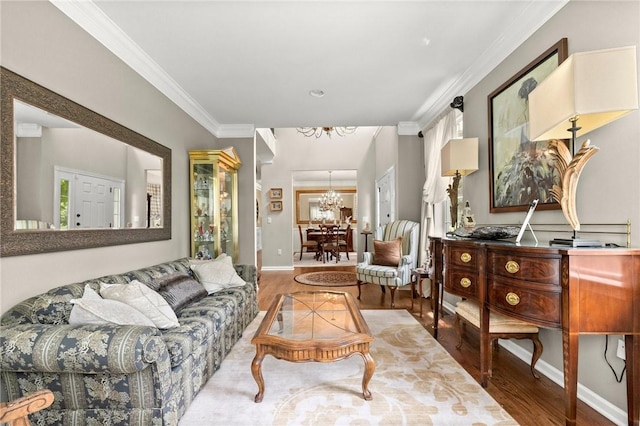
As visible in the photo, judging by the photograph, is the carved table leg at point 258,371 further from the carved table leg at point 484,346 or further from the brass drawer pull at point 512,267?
the brass drawer pull at point 512,267

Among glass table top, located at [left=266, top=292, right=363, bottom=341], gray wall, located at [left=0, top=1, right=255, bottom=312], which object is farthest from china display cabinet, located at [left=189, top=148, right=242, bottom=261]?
glass table top, located at [left=266, top=292, right=363, bottom=341]

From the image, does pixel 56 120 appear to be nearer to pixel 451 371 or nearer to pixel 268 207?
pixel 451 371

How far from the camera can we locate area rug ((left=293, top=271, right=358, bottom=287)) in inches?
218

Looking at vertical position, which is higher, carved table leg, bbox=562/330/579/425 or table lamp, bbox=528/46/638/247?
table lamp, bbox=528/46/638/247

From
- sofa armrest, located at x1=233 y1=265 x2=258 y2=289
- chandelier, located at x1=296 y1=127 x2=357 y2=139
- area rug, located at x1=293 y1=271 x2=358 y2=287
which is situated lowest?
area rug, located at x1=293 y1=271 x2=358 y2=287

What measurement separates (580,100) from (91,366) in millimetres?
2596

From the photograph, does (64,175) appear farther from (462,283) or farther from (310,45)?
(462,283)

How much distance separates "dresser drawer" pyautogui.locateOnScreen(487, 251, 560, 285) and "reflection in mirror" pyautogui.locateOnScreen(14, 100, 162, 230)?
2800mm

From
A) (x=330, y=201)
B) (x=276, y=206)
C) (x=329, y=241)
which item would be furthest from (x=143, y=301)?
(x=330, y=201)

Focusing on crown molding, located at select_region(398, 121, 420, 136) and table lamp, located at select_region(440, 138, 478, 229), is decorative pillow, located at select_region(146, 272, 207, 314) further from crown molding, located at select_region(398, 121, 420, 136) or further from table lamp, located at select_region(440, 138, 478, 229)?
crown molding, located at select_region(398, 121, 420, 136)

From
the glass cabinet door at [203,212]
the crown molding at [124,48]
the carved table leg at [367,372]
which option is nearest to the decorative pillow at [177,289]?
the glass cabinet door at [203,212]

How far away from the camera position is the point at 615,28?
5.34 feet

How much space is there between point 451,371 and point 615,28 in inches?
93.2

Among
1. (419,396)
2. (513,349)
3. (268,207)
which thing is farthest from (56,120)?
(268,207)
